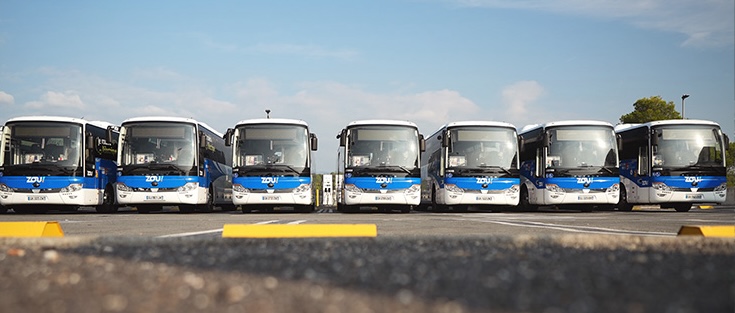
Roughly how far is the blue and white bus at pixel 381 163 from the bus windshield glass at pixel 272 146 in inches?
55.6

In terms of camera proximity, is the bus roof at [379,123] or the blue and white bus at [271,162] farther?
the bus roof at [379,123]

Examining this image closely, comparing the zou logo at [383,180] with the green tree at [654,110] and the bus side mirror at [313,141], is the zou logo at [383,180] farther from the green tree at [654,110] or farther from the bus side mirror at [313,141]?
the green tree at [654,110]

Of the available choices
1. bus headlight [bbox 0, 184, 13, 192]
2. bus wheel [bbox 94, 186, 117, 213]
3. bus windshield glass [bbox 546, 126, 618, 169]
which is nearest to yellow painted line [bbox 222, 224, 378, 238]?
bus headlight [bbox 0, 184, 13, 192]

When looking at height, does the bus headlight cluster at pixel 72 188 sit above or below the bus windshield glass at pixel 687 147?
below

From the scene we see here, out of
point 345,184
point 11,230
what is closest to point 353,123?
point 345,184

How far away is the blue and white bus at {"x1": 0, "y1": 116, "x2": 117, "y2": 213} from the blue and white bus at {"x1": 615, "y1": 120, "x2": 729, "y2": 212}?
18.1 meters

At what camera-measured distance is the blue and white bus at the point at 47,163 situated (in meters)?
21.2

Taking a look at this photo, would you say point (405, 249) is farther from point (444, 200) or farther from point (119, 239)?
point (444, 200)

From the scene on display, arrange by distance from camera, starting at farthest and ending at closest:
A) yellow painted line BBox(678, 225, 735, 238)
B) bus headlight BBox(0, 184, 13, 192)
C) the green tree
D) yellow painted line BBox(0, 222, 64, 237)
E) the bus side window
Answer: the green tree
the bus side window
bus headlight BBox(0, 184, 13, 192)
yellow painted line BBox(0, 222, 64, 237)
yellow painted line BBox(678, 225, 735, 238)

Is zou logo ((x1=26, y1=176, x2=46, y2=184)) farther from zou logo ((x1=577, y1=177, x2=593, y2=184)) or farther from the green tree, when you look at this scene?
the green tree

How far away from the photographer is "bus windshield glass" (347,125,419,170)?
22578 mm

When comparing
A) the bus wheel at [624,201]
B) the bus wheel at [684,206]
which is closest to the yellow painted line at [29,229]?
the bus wheel at [624,201]

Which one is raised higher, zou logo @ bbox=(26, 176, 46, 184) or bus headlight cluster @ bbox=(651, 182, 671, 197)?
zou logo @ bbox=(26, 176, 46, 184)

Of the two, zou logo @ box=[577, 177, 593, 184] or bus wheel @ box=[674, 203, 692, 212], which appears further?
bus wheel @ box=[674, 203, 692, 212]
